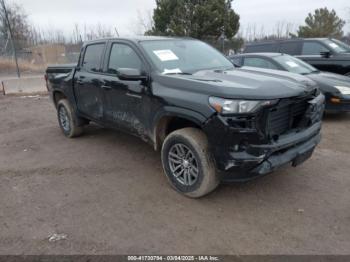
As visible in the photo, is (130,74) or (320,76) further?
(320,76)

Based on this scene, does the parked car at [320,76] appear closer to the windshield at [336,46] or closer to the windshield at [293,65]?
the windshield at [293,65]

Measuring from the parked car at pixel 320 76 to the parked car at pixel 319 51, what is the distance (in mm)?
1639

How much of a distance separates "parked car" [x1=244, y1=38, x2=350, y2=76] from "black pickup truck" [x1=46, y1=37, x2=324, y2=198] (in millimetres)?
5224

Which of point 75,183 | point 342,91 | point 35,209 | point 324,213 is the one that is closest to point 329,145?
point 342,91

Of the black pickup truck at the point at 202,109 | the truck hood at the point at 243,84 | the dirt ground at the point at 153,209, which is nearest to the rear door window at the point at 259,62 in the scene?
the dirt ground at the point at 153,209

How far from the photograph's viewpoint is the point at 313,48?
9.16m

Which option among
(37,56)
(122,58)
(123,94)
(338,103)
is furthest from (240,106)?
(37,56)

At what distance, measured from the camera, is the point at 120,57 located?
447 centimetres

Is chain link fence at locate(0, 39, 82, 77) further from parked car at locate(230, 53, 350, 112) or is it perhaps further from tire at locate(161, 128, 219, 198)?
tire at locate(161, 128, 219, 198)

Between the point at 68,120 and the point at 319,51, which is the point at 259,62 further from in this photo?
the point at 68,120

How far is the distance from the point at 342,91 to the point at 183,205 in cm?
458

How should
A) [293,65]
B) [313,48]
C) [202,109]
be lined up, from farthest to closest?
[313,48]
[293,65]
[202,109]

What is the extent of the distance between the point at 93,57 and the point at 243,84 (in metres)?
2.86

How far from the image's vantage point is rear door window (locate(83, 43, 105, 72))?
4.90 m
